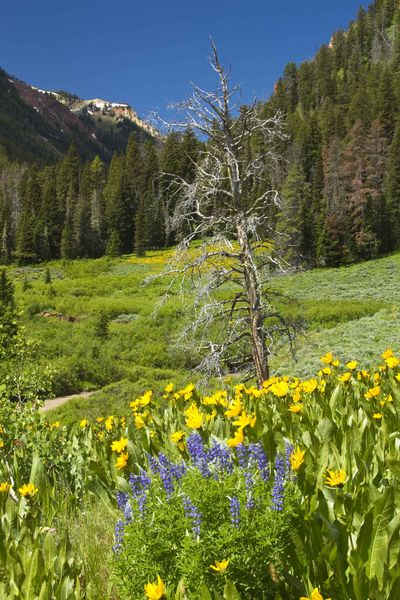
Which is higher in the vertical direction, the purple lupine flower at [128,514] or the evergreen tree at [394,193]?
the evergreen tree at [394,193]

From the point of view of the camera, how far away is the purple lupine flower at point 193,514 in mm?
1494

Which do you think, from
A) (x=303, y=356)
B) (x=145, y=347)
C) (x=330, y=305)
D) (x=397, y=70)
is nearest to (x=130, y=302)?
(x=145, y=347)

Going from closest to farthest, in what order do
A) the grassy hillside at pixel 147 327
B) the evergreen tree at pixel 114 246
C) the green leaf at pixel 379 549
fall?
1. the green leaf at pixel 379 549
2. the grassy hillside at pixel 147 327
3. the evergreen tree at pixel 114 246

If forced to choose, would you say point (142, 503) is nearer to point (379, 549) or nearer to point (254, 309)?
point (379, 549)

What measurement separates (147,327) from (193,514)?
82.0 feet

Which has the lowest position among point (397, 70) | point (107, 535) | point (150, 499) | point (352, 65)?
point (107, 535)

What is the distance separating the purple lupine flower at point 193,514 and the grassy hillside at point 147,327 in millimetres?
5614

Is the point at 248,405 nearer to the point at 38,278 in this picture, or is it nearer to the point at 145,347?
the point at 145,347

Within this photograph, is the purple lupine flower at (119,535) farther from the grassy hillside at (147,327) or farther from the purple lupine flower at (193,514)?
the grassy hillside at (147,327)

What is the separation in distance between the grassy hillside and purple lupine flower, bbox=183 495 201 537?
561 cm

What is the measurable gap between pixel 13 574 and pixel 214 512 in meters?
0.73

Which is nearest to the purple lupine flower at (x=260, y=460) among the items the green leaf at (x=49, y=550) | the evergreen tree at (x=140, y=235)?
the green leaf at (x=49, y=550)

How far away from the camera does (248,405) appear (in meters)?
3.78

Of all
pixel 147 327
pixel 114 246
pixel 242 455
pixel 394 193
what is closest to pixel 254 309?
pixel 242 455
